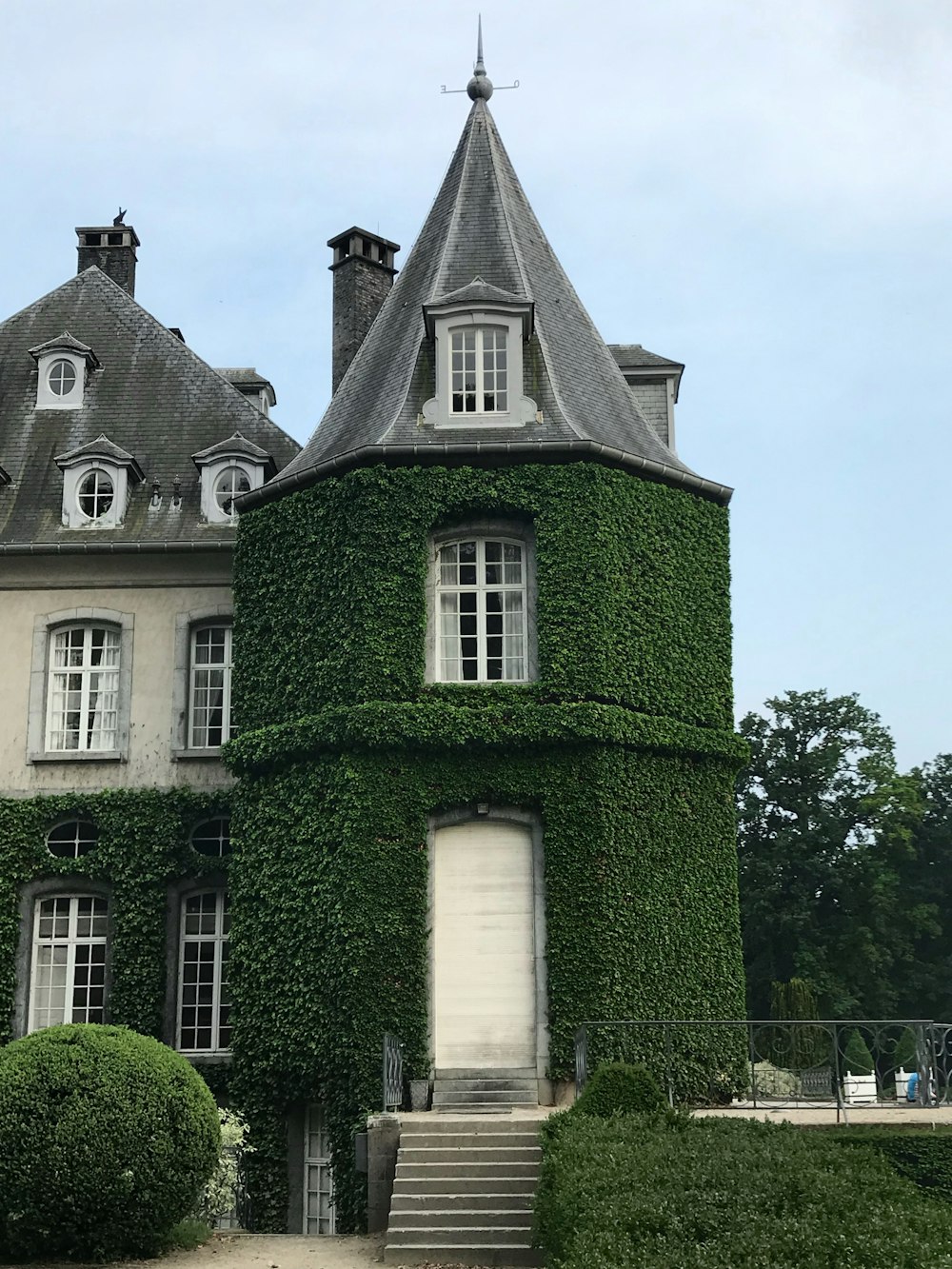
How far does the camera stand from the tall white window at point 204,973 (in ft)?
72.1

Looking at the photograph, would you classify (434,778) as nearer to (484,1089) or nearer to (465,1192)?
(484,1089)

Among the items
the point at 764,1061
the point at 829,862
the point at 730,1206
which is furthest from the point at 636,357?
the point at 829,862

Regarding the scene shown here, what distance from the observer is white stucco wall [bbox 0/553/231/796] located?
22828mm

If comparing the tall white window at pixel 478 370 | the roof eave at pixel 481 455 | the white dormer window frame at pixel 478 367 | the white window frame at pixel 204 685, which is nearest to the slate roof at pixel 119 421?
the white window frame at pixel 204 685

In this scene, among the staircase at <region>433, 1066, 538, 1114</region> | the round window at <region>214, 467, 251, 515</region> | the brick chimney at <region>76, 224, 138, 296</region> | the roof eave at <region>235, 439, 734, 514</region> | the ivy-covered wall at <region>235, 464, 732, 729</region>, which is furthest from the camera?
the brick chimney at <region>76, 224, 138, 296</region>

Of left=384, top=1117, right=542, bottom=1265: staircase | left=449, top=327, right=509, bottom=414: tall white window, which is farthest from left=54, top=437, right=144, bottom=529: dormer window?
left=384, top=1117, right=542, bottom=1265: staircase

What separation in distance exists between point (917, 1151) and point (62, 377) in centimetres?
1842

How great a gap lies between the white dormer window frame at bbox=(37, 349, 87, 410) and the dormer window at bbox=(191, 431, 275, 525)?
3124 millimetres

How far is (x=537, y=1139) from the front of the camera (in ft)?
52.2

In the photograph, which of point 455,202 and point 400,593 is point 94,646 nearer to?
point 400,593

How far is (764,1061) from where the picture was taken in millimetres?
20859

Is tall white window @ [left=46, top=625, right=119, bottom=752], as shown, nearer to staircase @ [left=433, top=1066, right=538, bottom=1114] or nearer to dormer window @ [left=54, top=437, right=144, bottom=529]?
dormer window @ [left=54, top=437, right=144, bottom=529]

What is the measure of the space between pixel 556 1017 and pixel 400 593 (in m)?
5.56

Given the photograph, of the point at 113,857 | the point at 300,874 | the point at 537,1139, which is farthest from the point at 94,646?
the point at 537,1139
